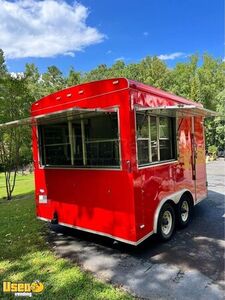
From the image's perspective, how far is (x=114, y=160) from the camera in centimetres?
435

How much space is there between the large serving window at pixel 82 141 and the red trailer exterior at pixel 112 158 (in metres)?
0.02

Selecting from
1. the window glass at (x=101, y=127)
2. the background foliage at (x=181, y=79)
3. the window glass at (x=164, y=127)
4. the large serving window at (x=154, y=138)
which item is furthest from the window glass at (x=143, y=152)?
the background foliage at (x=181, y=79)

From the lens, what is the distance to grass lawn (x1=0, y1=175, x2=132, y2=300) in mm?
3236

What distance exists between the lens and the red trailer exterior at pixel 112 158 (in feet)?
13.5

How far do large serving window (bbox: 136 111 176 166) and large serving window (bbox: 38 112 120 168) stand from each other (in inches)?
15.9

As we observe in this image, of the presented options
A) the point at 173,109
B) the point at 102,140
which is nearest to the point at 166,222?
the point at 102,140

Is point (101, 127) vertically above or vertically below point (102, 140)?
above

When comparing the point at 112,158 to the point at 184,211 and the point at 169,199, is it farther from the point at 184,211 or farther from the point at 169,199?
the point at 184,211

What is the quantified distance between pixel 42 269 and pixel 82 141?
217cm

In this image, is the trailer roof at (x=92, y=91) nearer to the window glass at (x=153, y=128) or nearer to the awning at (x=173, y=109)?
the awning at (x=173, y=109)

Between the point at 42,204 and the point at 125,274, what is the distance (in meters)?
2.62

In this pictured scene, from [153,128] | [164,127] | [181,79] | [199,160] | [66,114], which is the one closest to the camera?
[66,114]

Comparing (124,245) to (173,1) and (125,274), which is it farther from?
(173,1)

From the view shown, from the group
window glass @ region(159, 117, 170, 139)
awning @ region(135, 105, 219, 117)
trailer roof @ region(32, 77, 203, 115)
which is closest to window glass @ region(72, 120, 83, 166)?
trailer roof @ region(32, 77, 203, 115)
